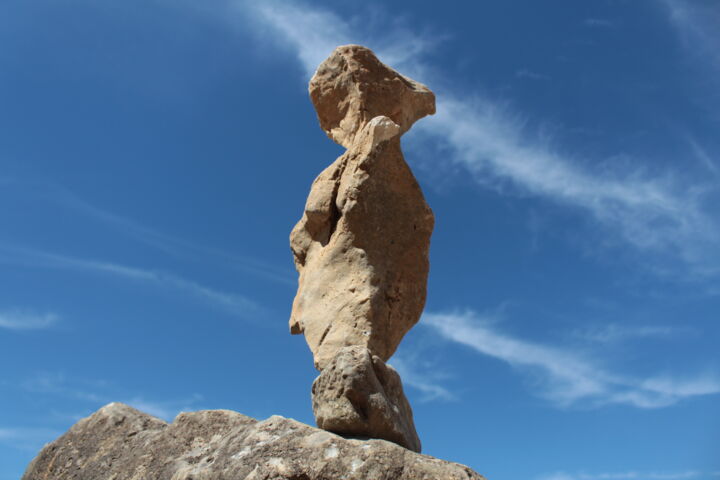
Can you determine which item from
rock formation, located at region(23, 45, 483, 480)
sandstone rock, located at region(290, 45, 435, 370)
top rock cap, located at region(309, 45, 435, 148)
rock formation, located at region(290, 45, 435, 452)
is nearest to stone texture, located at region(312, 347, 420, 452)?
rock formation, located at region(23, 45, 483, 480)

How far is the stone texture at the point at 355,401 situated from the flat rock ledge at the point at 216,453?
179 millimetres

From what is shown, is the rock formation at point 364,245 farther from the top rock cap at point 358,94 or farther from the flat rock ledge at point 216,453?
the flat rock ledge at point 216,453

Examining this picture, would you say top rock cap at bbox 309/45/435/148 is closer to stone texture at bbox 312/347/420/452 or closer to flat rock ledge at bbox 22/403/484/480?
stone texture at bbox 312/347/420/452

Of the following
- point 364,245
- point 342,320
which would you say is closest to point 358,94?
point 364,245

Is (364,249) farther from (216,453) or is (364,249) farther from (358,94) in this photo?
(216,453)

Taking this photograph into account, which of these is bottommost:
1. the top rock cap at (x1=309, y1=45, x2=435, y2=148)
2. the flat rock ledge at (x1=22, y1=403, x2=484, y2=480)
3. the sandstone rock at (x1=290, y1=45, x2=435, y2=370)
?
the flat rock ledge at (x1=22, y1=403, x2=484, y2=480)

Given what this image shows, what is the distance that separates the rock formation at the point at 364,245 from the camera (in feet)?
22.3

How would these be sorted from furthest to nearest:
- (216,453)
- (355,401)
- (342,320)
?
(342,320) < (216,453) < (355,401)

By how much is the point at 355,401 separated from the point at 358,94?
381 centimetres

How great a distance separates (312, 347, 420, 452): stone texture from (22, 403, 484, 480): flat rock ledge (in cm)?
18

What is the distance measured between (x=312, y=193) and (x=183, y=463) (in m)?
3.09

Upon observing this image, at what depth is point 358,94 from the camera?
7.99 meters

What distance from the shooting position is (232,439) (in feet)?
19.4

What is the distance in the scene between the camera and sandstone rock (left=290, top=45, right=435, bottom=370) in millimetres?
6848
